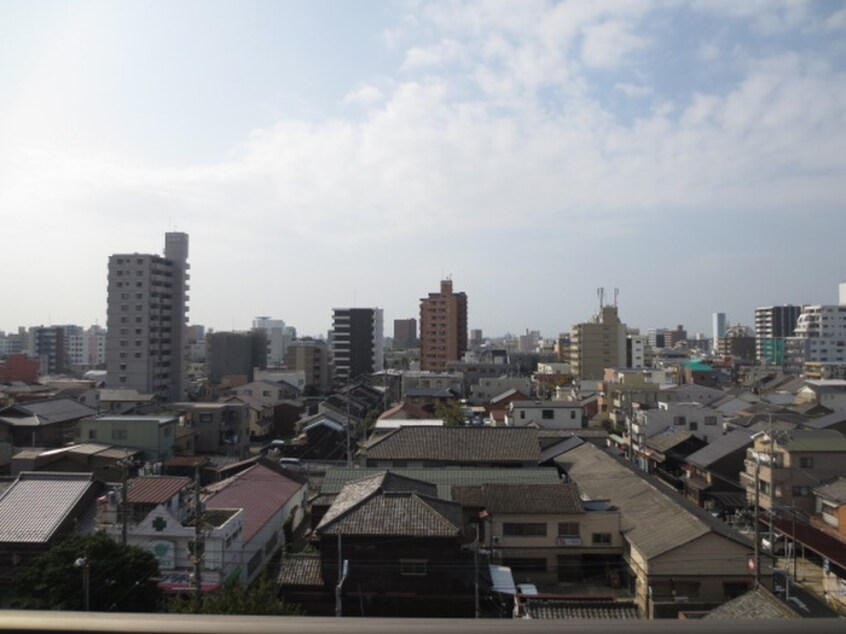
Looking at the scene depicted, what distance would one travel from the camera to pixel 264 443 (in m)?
26.0

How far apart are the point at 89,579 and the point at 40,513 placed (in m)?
3.54

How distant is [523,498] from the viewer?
40.4 ft

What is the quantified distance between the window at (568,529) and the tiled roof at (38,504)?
7881 millimetres

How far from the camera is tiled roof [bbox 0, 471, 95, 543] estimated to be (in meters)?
10.4

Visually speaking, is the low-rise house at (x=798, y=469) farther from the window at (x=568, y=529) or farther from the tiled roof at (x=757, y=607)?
the tiled roof at (x=757, y=607)

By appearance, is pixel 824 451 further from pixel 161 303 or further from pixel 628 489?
pixel 161 303

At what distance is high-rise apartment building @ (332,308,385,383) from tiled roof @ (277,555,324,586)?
3886 centimetres

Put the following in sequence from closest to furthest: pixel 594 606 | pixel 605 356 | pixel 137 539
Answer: pixel 594 606, pixel 137 539, pixel 605 356

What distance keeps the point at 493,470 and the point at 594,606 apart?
6.10 m

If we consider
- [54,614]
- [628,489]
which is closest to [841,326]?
[628,489]

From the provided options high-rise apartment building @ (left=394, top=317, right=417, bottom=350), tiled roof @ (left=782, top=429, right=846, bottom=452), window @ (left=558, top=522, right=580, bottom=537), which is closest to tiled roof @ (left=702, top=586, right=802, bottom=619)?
window @ (left=558, top=522, right=580, bottom=537)

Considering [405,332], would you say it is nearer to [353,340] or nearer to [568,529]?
[353,340]

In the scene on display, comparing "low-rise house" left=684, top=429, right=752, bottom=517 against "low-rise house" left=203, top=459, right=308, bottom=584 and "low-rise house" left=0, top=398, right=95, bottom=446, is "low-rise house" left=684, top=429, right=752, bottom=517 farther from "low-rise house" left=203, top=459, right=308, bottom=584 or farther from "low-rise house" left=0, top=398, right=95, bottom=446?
"low-rise house" left=0, top=398, right=95, bottom=446

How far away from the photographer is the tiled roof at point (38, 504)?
408 inches
